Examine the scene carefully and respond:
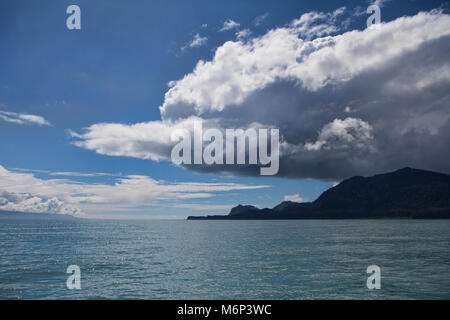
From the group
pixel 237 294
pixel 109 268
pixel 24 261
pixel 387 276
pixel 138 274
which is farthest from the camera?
pixel 24 261

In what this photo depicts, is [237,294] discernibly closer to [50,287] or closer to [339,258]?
[50,287]

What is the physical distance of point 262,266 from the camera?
171 feet
